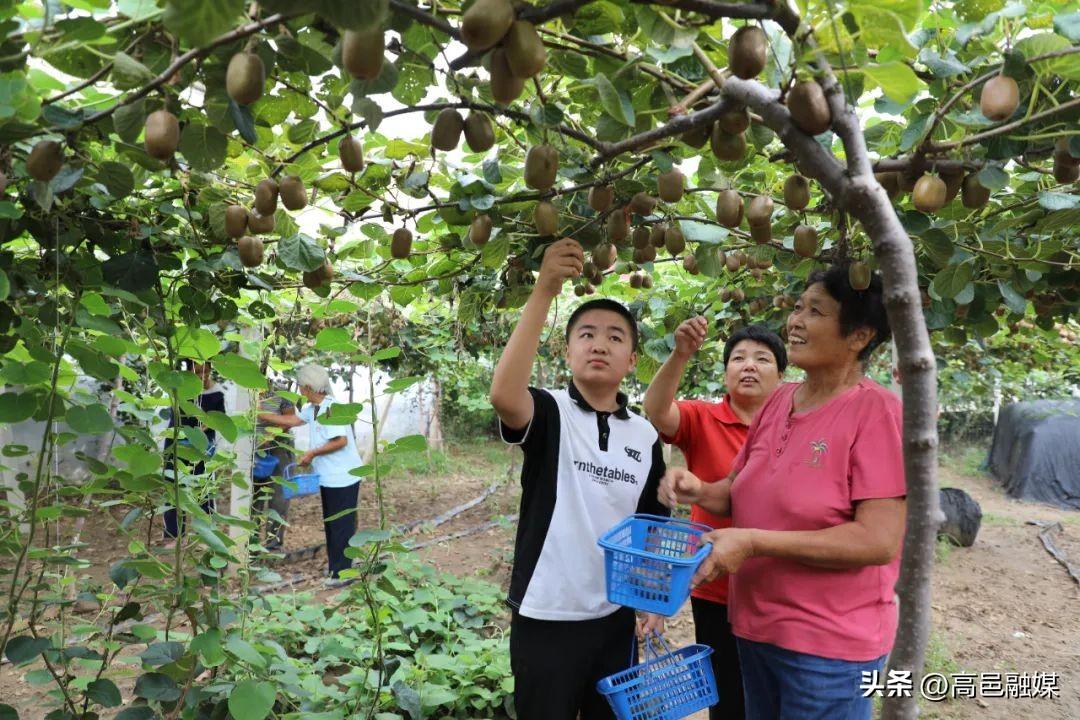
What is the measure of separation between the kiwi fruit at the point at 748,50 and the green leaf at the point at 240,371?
124 cm

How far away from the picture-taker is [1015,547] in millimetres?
8227

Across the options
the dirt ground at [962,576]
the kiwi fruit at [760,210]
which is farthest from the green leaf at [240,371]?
the kiwi fruit at [760,210]

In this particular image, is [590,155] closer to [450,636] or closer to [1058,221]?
[1058,221]

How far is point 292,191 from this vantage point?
1.49 m

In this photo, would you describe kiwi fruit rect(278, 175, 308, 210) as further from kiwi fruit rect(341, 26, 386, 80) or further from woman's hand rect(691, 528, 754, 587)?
woman's hand rect(691, 528, 754, 587)

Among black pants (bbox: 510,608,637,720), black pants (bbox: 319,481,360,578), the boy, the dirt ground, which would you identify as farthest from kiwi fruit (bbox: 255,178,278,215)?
black pants (bbox: 319,481,360,578)

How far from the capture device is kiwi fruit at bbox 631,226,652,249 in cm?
193

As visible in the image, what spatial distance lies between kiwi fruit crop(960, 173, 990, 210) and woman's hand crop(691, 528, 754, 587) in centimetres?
83

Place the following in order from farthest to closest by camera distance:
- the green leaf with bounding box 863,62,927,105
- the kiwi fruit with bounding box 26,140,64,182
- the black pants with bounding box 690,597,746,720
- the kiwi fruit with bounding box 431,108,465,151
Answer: the black pants with bounding box 690,597,746,720
the kiwi fruit with bounding box 431,108,465,151
the kiwi fruit with bounding box 26,140,64,182
the green leaf with bounding box 863,62,927,105

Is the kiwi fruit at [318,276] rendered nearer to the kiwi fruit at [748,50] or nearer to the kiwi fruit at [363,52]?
the kiwi fruit at [363,52]

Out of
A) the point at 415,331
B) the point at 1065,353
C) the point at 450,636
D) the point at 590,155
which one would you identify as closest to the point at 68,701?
the point at 590,155

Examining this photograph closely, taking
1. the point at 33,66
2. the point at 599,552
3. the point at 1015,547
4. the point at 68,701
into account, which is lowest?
the point at 1015,547

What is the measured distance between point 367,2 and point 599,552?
153cm

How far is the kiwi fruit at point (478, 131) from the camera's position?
128cm
